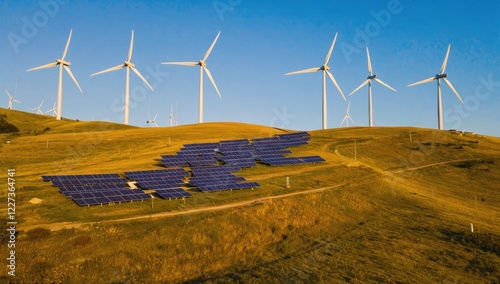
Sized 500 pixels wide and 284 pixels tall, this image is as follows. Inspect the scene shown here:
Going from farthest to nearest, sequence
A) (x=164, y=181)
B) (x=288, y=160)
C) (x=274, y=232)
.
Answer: (x=288, y=160), (x=164, y=181), (x=274, y=232)

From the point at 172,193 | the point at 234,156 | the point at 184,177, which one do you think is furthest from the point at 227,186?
the point at 234,156

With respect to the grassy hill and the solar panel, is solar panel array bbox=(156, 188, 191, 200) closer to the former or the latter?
the solar panel

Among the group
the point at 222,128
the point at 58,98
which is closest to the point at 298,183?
the point at 222,128

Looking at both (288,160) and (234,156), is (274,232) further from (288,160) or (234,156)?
(234,156)

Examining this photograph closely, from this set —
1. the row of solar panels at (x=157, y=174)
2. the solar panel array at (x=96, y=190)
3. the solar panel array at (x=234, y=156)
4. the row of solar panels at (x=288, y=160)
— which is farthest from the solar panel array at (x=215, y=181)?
the row of solar panels at (x=288, y=160)

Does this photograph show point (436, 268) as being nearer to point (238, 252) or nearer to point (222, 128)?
point (238, 252)

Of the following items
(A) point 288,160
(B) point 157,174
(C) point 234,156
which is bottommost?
(B) point 157,174
